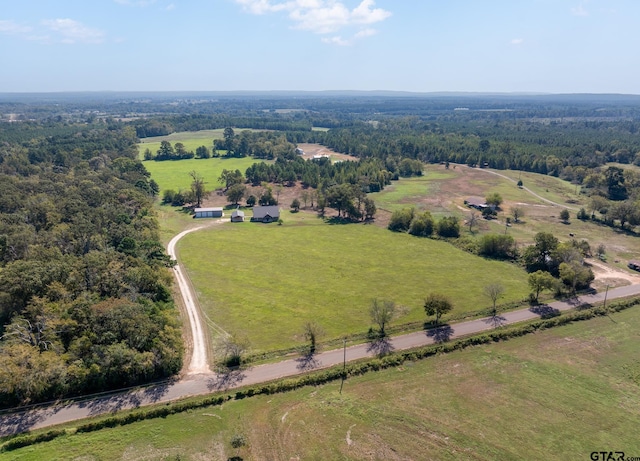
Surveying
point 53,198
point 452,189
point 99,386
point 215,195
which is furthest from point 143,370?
point 452,189

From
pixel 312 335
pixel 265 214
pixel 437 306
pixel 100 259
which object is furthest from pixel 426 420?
pixel 265 214

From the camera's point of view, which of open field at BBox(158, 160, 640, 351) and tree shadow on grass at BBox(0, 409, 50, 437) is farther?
open field at BBox(158, 160, 640, 351)

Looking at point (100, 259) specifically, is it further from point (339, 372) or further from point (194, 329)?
point (339, 372)

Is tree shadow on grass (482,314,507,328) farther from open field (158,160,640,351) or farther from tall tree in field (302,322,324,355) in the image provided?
tall tree in field (302,322,324,355)

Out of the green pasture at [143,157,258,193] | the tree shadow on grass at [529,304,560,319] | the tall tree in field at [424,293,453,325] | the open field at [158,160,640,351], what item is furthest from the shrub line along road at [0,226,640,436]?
the green pasture at [143,157,258,193]

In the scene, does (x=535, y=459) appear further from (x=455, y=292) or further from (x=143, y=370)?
(x=143, y=370)

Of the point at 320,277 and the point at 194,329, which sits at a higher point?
the point at 320,277

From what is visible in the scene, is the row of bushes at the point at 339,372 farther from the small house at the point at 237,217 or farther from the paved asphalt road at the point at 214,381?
the small house at the point at 237,217
